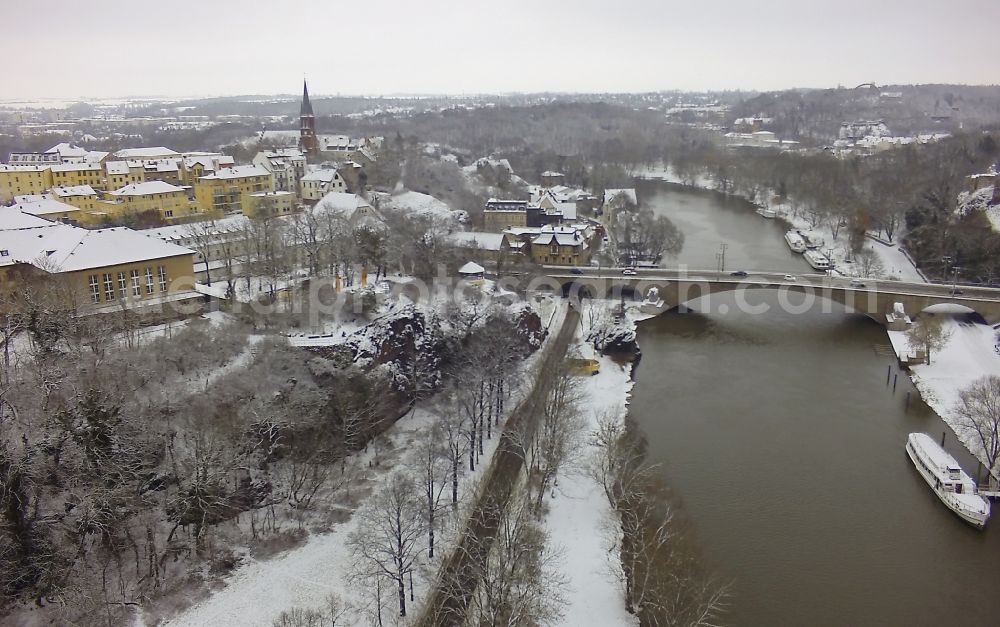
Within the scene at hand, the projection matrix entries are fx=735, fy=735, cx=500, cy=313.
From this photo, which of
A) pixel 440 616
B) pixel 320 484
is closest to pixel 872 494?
pixel 440 616

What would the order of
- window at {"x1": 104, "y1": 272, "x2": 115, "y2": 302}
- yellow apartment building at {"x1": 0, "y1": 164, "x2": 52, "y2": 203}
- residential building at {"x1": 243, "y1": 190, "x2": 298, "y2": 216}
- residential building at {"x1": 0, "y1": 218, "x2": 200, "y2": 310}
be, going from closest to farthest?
residential building at {"x1": 0, "y1": 218, "x2": 200, "y2": 310}, window at {"x1": 104, "y1": 272, "x2": 115, "y2": 302}, residential building at {"x1": 243, "y1": 190, "x2": 298, "y2": 216}, yellow apartment building at {"x1": 0, "y1": 164, "x2": 52, "y2": 203}

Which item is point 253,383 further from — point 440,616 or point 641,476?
point 641,476

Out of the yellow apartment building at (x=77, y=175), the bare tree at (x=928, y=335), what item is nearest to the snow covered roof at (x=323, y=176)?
the yellow apartment building at (x=77, y=175)

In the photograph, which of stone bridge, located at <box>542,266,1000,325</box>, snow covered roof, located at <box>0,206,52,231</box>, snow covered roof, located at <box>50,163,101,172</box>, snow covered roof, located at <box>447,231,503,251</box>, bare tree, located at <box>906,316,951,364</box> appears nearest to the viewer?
snow covered roof, located at <box>0,206,52,231</box>

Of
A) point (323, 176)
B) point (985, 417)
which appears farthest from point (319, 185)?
point (985, 417)

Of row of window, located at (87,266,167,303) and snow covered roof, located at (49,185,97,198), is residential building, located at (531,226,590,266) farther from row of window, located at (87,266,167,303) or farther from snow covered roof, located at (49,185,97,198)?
snow covered roof, located at (49,185,97,198)

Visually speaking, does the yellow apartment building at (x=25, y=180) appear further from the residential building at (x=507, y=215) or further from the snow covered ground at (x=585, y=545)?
the snow covered ground at (x=585, y=545)

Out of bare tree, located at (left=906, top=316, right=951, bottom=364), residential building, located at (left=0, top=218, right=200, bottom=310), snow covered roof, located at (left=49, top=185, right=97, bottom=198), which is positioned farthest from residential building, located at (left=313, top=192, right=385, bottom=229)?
bare tree, located at (left=906, top=316, right=951, bottom=364)
